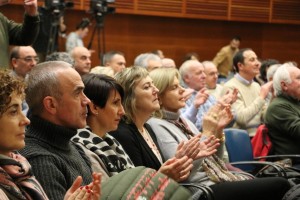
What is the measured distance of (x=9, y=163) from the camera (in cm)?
176

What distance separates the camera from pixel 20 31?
3.20m

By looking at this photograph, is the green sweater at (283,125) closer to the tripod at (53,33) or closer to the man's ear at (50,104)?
the man's ear at (50,104)

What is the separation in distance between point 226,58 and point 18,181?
8670mm

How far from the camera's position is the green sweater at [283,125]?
4.19 m

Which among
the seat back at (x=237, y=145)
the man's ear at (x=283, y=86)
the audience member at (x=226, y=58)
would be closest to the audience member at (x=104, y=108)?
the seat back at (x=237, y=145)

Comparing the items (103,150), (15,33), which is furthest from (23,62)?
(103,150)

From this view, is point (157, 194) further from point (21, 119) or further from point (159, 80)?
point (159, 80)

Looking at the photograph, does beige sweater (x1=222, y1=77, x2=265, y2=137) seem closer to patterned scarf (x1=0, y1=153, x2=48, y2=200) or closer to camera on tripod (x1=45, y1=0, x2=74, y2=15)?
camera on tripod (x1=45, y1=0, x2=74, y2=15)

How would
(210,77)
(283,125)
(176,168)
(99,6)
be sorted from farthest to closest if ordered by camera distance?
(99,6)
(210,77)
(283,125)
(176,168)

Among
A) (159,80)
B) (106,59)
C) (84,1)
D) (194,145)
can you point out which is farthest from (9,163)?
(84,1)

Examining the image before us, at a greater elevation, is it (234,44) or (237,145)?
(237,145)

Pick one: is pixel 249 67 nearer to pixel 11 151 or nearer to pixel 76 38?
pixel 76 38

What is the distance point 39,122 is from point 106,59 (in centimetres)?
435

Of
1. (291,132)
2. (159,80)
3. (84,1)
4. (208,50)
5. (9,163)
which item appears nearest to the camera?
(9,163)
